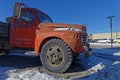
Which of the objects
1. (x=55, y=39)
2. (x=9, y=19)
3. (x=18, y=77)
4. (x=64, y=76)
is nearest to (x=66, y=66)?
(x=64, y=76)

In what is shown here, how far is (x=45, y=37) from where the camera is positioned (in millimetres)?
8969

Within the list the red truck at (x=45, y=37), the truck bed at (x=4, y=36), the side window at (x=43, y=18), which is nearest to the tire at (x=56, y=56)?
the red truck at (x=45, y=37)

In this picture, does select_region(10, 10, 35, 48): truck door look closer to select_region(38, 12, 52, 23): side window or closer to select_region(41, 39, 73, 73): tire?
select_region(38, 12, 52, 23): side window

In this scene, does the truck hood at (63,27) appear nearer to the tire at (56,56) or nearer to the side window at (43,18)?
the tire at (56,56)

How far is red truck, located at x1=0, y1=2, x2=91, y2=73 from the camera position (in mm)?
8586

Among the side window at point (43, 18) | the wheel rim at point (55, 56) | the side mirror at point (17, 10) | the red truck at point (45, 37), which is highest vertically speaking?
the side mirror at point (17, 10)

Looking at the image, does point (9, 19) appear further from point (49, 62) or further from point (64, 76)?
point (64, 76)

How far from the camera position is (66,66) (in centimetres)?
846

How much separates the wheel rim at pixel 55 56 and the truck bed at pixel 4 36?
2536 millimetres

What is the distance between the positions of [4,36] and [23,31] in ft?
4.19

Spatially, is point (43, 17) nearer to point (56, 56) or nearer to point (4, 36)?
point (4, 36)

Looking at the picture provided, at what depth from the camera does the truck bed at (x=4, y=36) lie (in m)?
10.4

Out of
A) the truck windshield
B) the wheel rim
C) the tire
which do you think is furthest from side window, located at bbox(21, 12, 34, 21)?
the wheel rim

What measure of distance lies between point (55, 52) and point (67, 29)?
3.42ft
